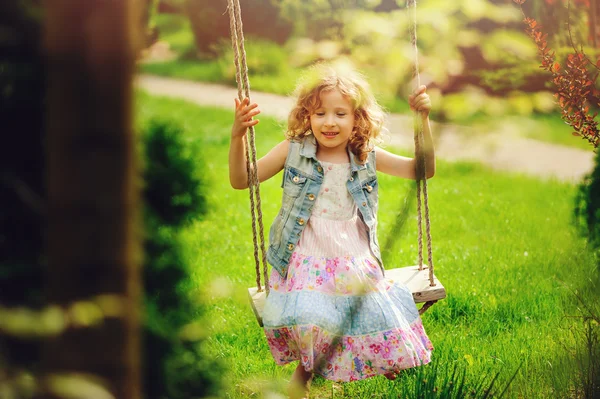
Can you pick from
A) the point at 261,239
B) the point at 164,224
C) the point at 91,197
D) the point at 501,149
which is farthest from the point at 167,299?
the point at 501,149

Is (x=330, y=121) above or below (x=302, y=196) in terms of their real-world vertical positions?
above

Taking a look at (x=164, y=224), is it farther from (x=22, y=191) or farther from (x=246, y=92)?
(x=246, y=92)

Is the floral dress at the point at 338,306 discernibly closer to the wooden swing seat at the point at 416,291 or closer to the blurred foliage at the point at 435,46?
the wooden swing seat at the point at 416,291

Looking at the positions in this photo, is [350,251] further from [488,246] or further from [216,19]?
[216,19]

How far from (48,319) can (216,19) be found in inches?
390


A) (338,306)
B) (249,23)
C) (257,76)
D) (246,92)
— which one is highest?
(249,23)

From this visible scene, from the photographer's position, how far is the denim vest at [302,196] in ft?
9.16

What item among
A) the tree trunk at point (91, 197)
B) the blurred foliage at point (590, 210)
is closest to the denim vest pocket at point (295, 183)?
the tree trunk at point (91, 197)

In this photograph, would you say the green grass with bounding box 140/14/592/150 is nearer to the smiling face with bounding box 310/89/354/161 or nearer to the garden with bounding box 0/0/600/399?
the garden with bounding box 0/0/600/399

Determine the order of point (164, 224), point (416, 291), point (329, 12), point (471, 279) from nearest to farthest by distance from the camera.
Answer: point (164, 224) < point (329, 12) < point (416, 291) < point (471, 279)

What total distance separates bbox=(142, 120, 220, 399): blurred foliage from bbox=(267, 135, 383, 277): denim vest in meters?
0.98

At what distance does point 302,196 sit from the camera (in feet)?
9.28

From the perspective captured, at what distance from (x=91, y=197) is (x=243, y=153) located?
69.4 inches

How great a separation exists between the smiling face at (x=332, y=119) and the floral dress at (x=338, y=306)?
15 cm
